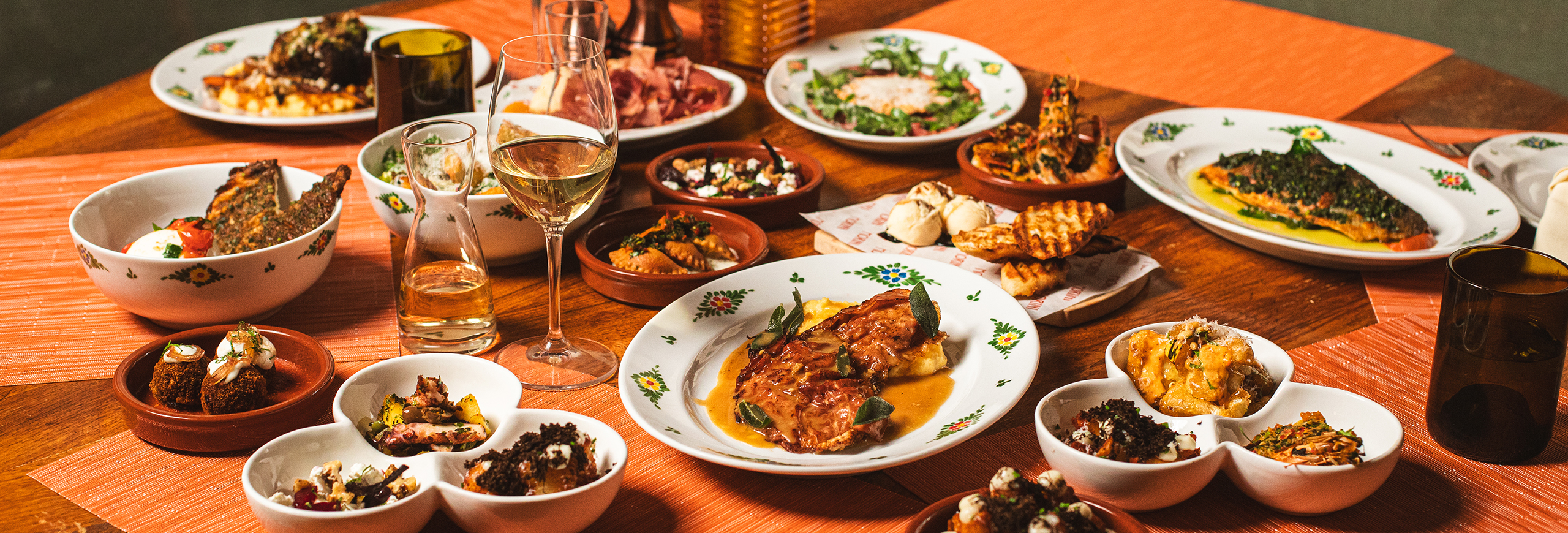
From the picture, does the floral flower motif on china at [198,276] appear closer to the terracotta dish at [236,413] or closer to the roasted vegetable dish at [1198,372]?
the terracotta dish at [236,413]

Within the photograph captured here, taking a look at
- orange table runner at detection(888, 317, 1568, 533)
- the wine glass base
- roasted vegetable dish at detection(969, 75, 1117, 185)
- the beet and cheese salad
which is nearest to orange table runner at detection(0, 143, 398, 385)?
the wine glass base

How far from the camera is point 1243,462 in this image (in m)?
1.41

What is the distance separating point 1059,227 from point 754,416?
2.73ft

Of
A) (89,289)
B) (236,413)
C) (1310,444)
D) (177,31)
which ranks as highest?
(1310,444)

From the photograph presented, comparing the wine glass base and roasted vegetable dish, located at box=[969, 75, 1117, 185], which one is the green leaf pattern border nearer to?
the wine glass base

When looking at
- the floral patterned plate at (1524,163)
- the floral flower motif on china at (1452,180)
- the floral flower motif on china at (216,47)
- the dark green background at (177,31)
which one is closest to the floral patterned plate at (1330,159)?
the floral flower motif on china at (1452,180)

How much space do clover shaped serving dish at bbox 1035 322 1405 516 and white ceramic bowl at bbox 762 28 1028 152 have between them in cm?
127

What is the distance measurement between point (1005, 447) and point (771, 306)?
0.54 meters

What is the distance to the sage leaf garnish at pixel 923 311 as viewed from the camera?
5.76 feet

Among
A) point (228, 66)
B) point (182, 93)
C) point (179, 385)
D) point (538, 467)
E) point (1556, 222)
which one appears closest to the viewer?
point (538, 467)

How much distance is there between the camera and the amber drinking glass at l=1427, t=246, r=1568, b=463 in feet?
4.85

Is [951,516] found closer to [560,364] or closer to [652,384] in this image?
[652,384]

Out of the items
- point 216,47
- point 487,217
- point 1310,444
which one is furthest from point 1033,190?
point 216,47

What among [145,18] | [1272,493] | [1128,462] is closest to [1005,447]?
[1128,462]
